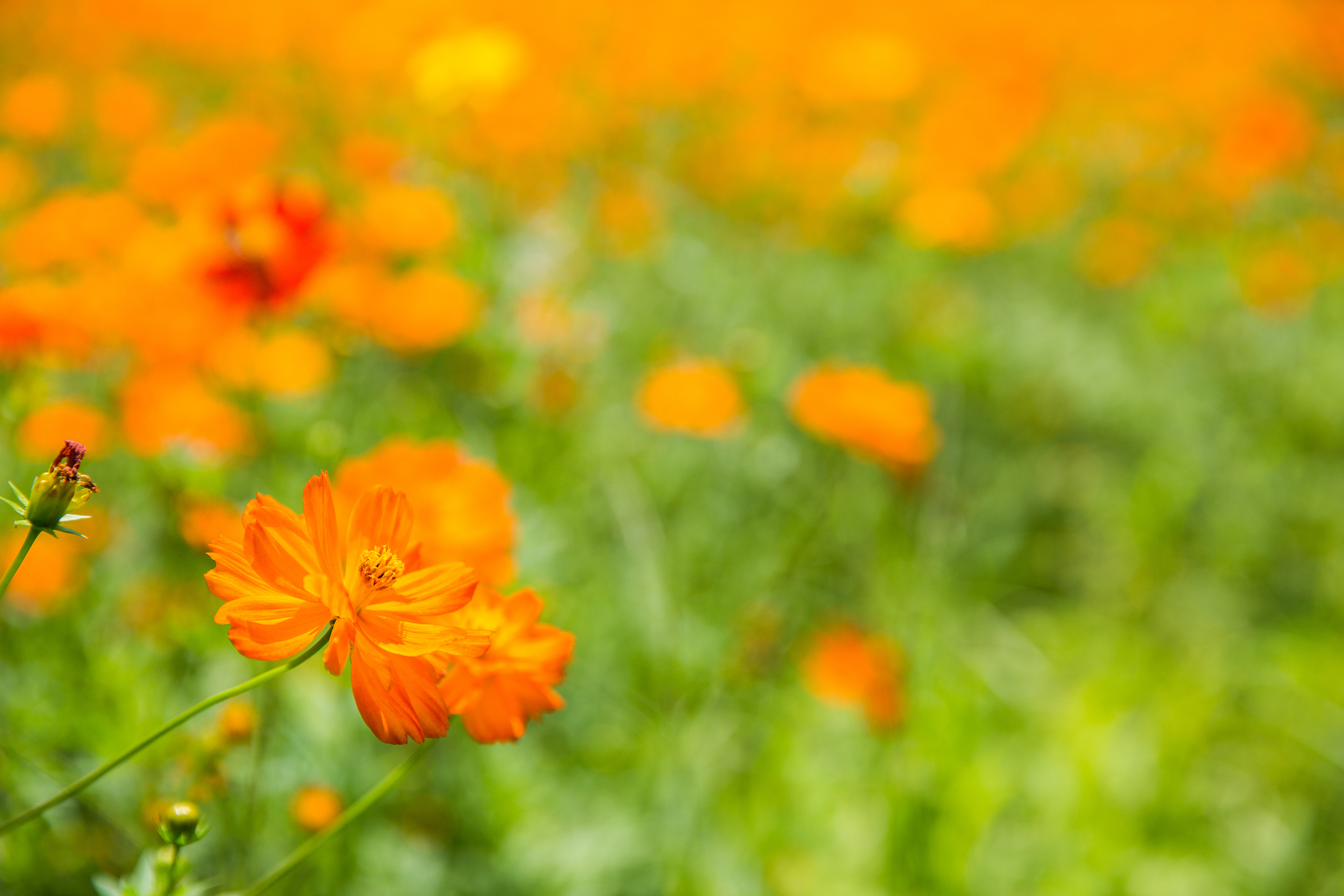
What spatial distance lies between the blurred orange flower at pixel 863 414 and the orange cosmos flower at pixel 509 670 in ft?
2.58

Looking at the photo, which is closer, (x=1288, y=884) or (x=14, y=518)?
(x=14, y=518)

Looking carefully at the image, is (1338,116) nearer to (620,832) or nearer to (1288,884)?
(1288,884)

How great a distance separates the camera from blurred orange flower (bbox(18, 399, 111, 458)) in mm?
970

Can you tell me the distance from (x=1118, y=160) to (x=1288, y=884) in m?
3.35

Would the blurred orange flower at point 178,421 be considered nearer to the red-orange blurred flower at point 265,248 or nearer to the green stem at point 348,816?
the red-orange blurred flower at point 265,248

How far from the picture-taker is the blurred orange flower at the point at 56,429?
3.18 feet

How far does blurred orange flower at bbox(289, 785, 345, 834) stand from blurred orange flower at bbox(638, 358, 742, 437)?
77 centimetres

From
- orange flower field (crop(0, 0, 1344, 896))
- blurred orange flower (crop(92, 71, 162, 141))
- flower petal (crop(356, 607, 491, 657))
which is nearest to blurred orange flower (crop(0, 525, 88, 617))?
orange flower field (crop(0, 0, 1344, 896))

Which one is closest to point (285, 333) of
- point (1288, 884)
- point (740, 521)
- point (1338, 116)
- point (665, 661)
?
point (665, 661)

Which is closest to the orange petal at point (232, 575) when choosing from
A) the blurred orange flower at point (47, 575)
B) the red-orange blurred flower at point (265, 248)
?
the red-orange blurred flower at point (265, 248)

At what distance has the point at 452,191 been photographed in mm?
1967

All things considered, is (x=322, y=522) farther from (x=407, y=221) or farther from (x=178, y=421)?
(x=407, y=221)

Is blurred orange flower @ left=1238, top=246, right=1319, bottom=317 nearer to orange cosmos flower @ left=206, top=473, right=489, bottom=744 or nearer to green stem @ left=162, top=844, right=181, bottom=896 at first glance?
orange cosmos flower @ left=206, top=473, right=489, bottom=744

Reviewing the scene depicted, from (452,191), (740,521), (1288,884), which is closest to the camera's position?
(1288,884)
